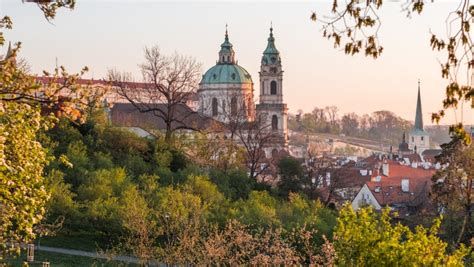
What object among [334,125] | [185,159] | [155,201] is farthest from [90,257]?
[334,125]

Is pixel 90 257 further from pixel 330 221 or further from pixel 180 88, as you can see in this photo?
pixel 180 88

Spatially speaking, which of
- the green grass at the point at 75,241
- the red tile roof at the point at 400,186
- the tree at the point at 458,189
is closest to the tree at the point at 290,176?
the tree at the point at 458,189

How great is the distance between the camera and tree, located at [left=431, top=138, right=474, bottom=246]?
28938mm

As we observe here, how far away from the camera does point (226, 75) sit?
103 m

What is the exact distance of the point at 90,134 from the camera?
31.9 metres

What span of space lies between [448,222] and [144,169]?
32.0 feet

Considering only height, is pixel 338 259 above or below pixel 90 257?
above

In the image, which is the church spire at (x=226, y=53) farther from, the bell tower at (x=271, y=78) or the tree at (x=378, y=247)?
the tree at (x=378, y=247)

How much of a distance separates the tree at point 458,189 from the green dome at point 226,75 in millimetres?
71014

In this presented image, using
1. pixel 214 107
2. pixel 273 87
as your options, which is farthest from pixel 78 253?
pixel 273 87

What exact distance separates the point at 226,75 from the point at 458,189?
240ft

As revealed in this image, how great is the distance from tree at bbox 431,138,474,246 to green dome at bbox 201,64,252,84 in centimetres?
7101

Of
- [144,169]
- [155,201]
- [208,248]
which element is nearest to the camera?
[208,248]

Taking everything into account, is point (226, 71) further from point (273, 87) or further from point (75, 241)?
point (75, 241)
